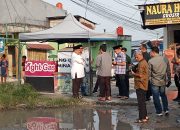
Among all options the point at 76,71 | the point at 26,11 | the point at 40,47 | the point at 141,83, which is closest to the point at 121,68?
the point at 76,71

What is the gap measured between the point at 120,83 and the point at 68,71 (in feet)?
8.13

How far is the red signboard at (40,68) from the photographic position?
642 inches

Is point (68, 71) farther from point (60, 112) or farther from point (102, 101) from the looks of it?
point (60, 112)

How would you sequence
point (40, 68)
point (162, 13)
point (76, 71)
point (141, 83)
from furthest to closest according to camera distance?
point (162, 13)
point (40, 68)
point (76, 71)
point (141, 83)

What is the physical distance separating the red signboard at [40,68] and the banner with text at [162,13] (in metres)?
6.38

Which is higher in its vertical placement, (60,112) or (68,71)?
(68,71)

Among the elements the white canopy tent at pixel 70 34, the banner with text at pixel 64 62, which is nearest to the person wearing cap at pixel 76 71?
the white canopy tent at pixel 70 34

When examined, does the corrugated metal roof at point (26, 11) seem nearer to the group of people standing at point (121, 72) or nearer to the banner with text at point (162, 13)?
the banner with text at point (162, 13)

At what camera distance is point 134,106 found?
13195 millimetres

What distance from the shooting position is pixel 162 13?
2023 cm

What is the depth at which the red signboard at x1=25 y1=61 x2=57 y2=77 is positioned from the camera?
642 inches

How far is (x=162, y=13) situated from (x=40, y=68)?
23.0 feet

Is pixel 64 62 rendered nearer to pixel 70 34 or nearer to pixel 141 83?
pixel 70 34

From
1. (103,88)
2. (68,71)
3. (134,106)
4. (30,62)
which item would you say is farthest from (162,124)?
(30,62)
